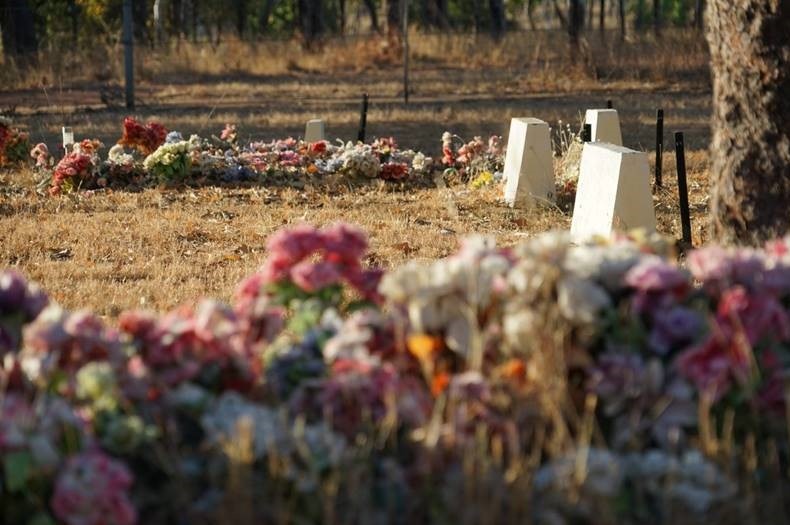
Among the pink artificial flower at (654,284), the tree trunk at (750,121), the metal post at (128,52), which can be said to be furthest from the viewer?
the metal post at (128,52)

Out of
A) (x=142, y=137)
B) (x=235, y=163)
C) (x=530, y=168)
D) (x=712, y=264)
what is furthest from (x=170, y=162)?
(x=712, y=264)

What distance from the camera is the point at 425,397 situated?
3.51 metres

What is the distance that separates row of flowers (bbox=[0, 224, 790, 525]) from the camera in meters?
3.14

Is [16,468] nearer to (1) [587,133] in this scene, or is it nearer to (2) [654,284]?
(2) [654,284]

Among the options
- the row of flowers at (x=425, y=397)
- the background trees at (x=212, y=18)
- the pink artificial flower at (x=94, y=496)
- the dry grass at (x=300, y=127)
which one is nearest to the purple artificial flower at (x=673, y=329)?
the row of flowers at (x=425, y=397)

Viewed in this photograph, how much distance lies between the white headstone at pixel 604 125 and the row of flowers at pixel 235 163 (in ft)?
2.90

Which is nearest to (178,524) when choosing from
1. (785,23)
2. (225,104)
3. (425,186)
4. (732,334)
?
(732,334)

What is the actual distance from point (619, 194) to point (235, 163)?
4.71 meters

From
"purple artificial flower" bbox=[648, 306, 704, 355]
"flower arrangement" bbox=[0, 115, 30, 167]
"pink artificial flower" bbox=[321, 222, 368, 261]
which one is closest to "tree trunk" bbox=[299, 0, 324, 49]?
"flower arrangement" bbox=[0, 115, 30, 167]

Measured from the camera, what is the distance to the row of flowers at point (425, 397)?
3139mm

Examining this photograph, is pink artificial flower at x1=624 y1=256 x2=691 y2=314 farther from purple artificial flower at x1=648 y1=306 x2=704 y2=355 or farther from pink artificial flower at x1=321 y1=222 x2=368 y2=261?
pink artificial flower at x1=321 y1=222 x2=368 y2=261

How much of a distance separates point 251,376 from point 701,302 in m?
1.24

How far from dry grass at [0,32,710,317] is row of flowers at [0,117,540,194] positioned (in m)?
0.37

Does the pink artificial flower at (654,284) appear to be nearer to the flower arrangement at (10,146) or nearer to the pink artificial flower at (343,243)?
the pink artificial flower at (343,243)
